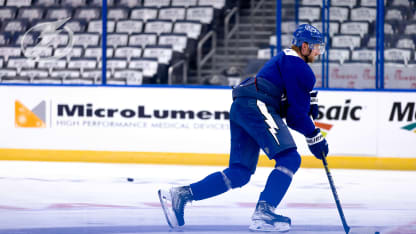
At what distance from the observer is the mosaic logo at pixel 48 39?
1024 centimetres

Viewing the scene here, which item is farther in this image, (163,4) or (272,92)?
(163,4)

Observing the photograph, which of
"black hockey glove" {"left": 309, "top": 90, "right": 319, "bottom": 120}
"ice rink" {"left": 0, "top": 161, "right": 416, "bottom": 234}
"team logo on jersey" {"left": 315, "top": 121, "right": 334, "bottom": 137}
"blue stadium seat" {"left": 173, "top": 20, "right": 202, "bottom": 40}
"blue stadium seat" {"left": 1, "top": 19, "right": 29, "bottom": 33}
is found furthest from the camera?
"blue stadium seat" {"left": 173, "top": 20, "right": 202, "bottom": 40}

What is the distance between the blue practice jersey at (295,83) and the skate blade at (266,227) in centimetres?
58

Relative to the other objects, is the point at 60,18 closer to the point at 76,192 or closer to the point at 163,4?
the point at 163,4

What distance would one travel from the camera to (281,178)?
4.91m

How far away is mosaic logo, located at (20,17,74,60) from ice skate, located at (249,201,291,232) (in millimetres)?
5803

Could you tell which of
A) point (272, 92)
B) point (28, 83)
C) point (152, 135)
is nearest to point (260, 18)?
point (152, 135)

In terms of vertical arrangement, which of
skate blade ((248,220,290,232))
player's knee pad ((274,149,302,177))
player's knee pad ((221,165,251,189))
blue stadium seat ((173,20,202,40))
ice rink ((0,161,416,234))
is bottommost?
ice rink ((0,161,416,234))

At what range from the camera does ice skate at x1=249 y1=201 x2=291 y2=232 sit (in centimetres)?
491

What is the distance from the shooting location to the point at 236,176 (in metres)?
4.99

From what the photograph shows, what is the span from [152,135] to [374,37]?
288cm

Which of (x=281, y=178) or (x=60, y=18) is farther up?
(x=60, y=18)

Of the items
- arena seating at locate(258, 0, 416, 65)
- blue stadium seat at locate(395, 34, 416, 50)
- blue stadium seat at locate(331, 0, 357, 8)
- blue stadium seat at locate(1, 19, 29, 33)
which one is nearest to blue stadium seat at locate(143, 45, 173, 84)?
arena seating at locate(258, 0, 416, 65)

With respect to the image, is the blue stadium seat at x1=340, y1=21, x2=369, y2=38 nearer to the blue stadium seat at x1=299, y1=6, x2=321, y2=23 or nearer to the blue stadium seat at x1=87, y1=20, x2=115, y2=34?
the blue stadium seat at x1=299, y1=6, x2=321, y2=23
